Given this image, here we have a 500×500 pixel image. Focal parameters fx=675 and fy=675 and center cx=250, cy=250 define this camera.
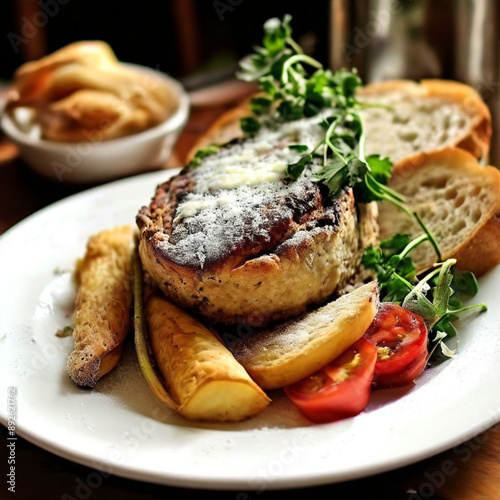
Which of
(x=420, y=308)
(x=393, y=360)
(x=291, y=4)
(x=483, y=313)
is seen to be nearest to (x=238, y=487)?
(x=393, y=360)

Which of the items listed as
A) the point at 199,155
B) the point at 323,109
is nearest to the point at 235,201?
the point at 199,155

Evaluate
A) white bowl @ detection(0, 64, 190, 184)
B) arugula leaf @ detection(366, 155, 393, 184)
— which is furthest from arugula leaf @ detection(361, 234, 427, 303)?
white bowl @ detection(0, 64, 190, 184)

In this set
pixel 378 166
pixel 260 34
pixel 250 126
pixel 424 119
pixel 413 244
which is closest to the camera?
pixel 413 244

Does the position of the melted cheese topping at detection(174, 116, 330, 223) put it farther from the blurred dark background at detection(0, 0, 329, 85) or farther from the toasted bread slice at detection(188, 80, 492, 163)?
the blurred dark background at detection(0, 0, 329, 85)

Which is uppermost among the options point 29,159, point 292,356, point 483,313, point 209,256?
point 209,256

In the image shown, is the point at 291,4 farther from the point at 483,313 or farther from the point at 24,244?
the point at 483,313

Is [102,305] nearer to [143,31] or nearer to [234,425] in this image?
[234,425]
